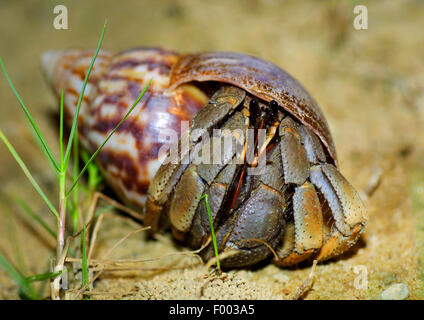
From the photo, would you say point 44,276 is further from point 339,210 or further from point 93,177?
point 339,210

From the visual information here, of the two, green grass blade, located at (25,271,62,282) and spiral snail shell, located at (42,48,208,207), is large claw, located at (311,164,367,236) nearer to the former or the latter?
spiral snail shell, located at (42,48,208,207)

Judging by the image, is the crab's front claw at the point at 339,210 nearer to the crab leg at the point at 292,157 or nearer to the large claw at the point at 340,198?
the large claw at the point at 340,198

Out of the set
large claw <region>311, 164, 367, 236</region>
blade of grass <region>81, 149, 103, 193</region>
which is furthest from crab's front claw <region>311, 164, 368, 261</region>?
blade of grass <region>81, 149, 103, 193</region>

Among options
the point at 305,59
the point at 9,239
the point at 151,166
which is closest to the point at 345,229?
the point at 151,166

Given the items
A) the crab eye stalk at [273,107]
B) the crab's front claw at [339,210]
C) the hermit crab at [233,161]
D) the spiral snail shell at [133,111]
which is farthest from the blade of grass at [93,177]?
the crab's front claw at [339,210]

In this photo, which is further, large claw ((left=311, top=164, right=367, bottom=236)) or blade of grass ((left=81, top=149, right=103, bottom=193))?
blade of grass ((left=81, top=149, right=103, bottom=193))

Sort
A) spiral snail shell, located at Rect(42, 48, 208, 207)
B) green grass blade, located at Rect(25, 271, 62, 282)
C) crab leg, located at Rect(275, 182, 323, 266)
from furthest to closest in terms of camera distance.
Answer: spiral snail shell, located at Rect(42, 48, 208, 207), crab leg, located at Rect(275, 182, 323, 266), green grass blade, located at Rect(25, 271, 62, 282)
